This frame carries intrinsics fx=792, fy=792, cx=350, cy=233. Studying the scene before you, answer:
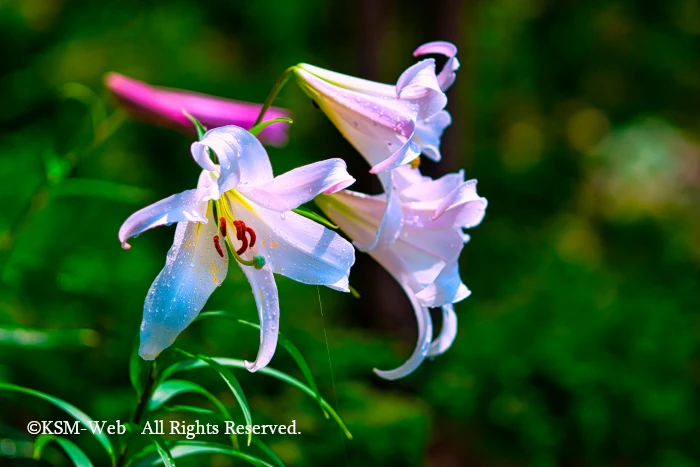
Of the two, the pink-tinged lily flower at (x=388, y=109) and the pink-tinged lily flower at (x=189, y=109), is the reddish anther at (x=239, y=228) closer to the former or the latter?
the pink-tinged lily flower at (x=388, y=109)

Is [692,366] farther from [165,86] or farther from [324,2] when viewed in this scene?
[324,2]

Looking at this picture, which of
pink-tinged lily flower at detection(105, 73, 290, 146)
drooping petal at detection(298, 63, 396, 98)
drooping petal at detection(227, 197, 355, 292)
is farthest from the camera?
pink-tinged lily flower at detection(105, 73, 290, 146)

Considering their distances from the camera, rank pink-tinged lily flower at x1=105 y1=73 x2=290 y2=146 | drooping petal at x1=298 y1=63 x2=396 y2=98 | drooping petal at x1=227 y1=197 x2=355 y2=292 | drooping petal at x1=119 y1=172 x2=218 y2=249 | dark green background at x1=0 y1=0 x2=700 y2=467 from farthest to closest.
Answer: dark green background at x1=0 y1=0 x2=700 y2=467 → pink-tinged lily flower at x1=105 y1=73 x2=290 y2=146 → drooping petal at x1=298 y1=63 x2=396 y2=98 → drooping petal at x1=227 y1=197 x2=355 y2=292 → drooping petal at x1=119 y1=172 x2=218 y2=249

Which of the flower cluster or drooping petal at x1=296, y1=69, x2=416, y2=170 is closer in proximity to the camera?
the flower cluster

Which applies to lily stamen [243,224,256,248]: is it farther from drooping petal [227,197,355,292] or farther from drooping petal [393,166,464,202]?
drooping petal [393,166,464,202]

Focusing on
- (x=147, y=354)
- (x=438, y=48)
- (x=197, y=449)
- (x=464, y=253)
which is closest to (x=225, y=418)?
(x=197, y=449)

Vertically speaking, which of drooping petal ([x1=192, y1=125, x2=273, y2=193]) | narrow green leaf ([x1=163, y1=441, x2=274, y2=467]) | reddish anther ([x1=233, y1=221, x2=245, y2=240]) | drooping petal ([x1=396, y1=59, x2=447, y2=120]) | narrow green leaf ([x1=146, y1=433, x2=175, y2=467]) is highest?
drooping petal ([x1=396, y1=59, x2=447, y2=120])

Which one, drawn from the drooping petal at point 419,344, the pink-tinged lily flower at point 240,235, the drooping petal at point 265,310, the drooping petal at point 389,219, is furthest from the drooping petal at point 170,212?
the drooping petal at point 419,344

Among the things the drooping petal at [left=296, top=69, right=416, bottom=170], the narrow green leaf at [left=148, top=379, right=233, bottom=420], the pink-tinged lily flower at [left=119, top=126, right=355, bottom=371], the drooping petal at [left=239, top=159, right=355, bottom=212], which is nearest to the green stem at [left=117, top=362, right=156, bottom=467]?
the narrow green leaf at [left=148, top=379, right=233, bottom=420]
